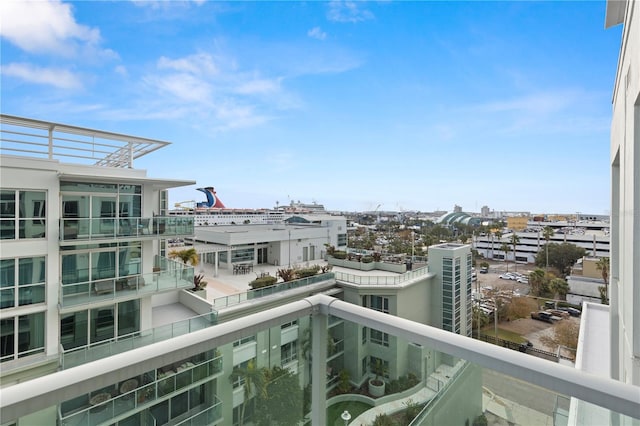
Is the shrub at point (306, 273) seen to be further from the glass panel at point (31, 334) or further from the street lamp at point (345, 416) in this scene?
the street lamp at point (345, 416)

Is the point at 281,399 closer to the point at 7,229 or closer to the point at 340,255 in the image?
the point at 7,229

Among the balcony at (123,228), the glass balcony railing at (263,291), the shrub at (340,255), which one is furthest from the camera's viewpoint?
the shrub at (340,255)

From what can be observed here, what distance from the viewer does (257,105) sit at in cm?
1742

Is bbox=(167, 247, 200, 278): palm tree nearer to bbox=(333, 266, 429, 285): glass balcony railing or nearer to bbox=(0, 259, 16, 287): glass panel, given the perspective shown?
bbox=(333, 266, 429, 285): glass balcony railing

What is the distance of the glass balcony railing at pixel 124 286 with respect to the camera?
7645 millimetres

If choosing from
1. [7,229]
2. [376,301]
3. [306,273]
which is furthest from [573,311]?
[7,229]

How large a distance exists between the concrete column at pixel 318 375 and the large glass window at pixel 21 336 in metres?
9.20

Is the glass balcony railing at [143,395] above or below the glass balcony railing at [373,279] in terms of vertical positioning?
above

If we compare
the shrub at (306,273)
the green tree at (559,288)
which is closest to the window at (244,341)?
the shrub at (306,273)

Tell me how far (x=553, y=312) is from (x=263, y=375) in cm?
3068

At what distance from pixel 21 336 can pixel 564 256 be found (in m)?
47.1

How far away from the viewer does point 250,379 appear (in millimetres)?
1411

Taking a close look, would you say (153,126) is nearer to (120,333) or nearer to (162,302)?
(162,302)

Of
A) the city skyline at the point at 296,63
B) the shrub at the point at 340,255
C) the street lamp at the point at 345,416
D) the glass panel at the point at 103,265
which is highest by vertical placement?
the city skyline at the point at 296,63
